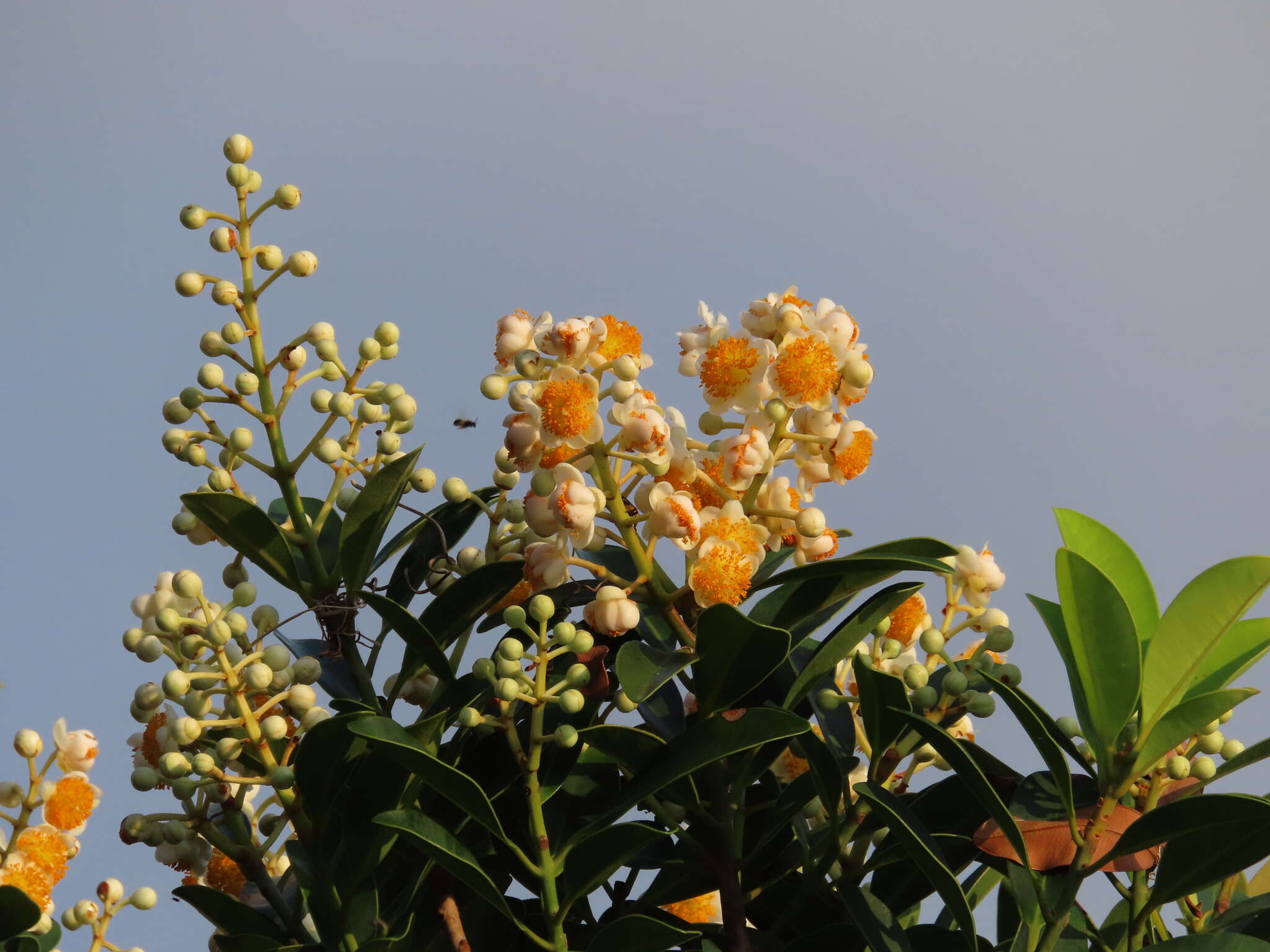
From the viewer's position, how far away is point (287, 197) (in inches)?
63.2

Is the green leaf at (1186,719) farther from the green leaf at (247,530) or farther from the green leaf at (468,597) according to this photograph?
the green leaf at (247,530)

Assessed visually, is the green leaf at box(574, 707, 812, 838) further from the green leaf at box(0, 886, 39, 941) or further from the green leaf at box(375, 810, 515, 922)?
the green leaf at box(0, 886, 39, 941)

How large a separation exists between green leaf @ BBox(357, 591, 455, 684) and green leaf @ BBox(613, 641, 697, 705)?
0.26 meters

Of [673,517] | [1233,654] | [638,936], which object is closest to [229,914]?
[638,936]

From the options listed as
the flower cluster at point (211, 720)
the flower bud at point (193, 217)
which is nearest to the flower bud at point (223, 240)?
the flower bud at point (193, 217)

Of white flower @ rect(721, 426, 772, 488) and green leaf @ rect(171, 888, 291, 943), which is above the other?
white flower @ rect(721, 426, 772, 488)

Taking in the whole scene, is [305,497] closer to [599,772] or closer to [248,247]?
[248,247]

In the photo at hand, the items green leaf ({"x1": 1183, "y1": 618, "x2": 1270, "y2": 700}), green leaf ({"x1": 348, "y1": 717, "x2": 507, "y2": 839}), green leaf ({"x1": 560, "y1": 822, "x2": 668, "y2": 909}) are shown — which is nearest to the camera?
green leaf ({"x1": 348, "y1": 717, "x2": 507, "y2": 839})

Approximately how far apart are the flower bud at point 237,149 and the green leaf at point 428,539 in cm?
51

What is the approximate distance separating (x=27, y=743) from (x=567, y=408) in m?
0.72

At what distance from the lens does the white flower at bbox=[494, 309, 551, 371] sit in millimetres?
1533

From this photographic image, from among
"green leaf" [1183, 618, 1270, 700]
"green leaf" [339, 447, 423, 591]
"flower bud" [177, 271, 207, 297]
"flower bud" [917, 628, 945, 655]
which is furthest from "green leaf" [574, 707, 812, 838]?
"flower bud" [177, 271, 207, 297]

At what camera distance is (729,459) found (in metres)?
1.50

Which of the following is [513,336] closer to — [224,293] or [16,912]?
[224,293]
